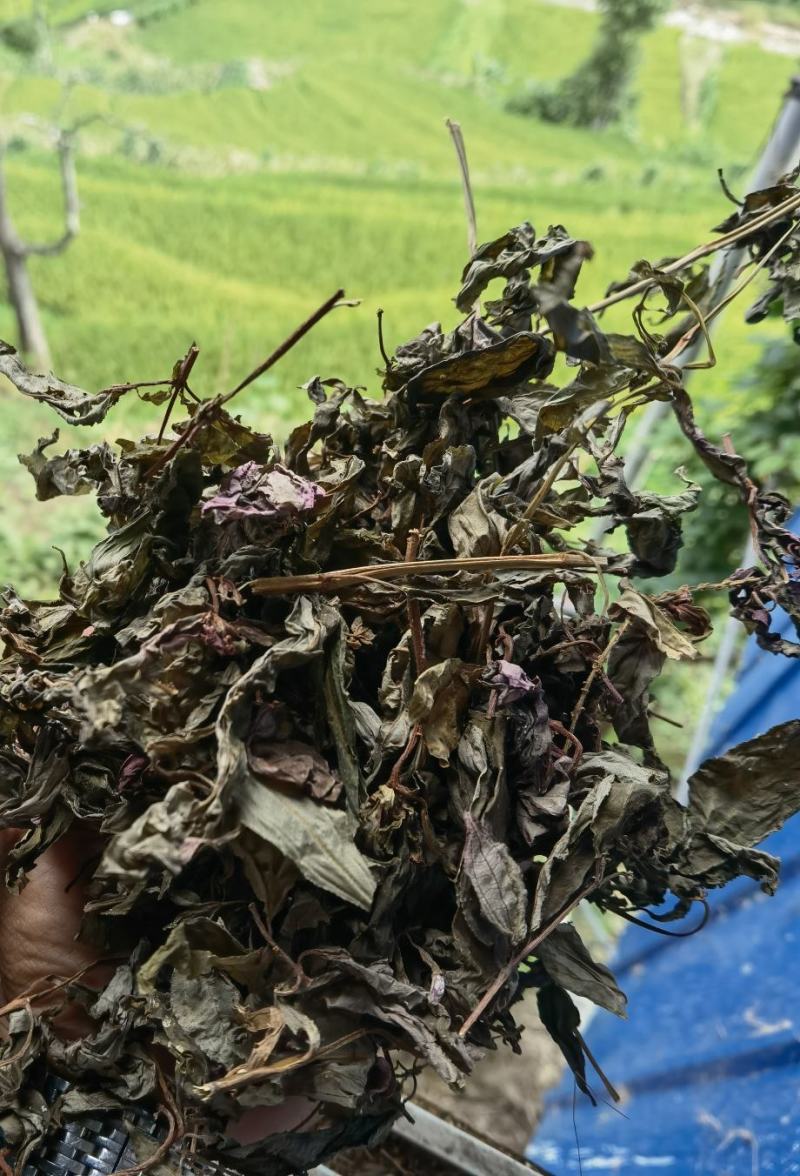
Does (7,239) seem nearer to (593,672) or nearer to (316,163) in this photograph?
(316,163)

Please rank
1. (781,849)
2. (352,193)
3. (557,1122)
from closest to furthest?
1. (781,849)
2. (557,1122)
3. (352,193)

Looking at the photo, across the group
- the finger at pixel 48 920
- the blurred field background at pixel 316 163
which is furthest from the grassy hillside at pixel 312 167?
the finger at pixel 48 920

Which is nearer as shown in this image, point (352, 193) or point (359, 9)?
point (352, 193)

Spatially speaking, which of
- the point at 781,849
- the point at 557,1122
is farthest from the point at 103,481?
the point at 557,1122

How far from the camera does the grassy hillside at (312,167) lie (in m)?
2.83

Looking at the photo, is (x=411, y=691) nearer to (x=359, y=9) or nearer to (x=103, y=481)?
(x=103, y=481)

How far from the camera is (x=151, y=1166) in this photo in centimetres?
40

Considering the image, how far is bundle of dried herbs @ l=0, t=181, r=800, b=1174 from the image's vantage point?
14.2 inches

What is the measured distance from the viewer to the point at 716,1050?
763 millimetres

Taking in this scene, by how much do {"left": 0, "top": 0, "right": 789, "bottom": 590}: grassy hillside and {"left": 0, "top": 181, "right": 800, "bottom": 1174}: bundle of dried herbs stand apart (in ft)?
6.47

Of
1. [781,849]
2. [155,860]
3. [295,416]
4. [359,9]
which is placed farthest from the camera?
[359,9]

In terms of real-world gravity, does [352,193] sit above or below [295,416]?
above

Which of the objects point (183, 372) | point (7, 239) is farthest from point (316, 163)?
point (183, 372)

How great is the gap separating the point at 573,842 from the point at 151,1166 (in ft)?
0.81
